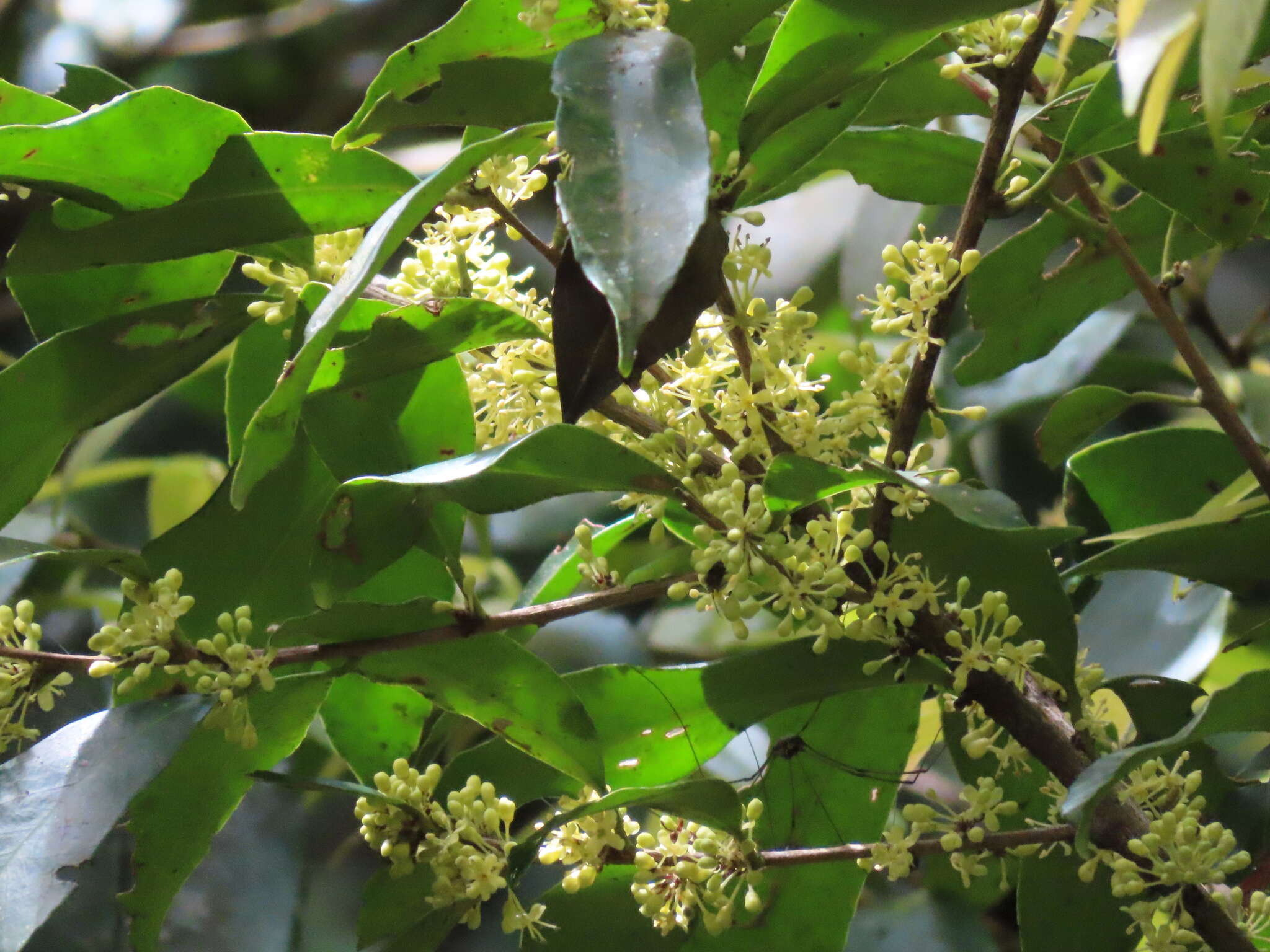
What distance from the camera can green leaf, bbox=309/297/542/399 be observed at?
1.75 feet

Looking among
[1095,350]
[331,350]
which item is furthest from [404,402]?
[1095,350]

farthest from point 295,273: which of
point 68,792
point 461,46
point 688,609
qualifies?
point 688,609

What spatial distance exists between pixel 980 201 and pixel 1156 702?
1.13 feet

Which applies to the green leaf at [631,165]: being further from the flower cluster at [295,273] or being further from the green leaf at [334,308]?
the flower cluster at [295,273]

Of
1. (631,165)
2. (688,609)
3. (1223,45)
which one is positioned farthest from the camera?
(688,609)

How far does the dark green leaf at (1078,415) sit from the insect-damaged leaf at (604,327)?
0.36 metres

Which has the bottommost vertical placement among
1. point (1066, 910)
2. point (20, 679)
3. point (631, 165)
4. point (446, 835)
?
point (1066, 910)

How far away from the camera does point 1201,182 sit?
62cm

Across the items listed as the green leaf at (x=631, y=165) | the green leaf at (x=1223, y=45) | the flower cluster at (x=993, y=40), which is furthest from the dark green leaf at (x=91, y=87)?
the green leaf at (x=1223, y=45)

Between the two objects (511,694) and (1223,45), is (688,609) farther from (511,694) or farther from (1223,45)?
(1223,45)

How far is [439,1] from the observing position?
7.61ft

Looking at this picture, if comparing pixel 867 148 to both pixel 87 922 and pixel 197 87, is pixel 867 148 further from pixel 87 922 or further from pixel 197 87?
pixel 197 87

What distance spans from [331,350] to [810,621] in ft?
0.79

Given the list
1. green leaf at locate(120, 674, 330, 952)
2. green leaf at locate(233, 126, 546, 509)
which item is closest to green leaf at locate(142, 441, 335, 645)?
green leaf at locate(120, 674, 330, 952)
